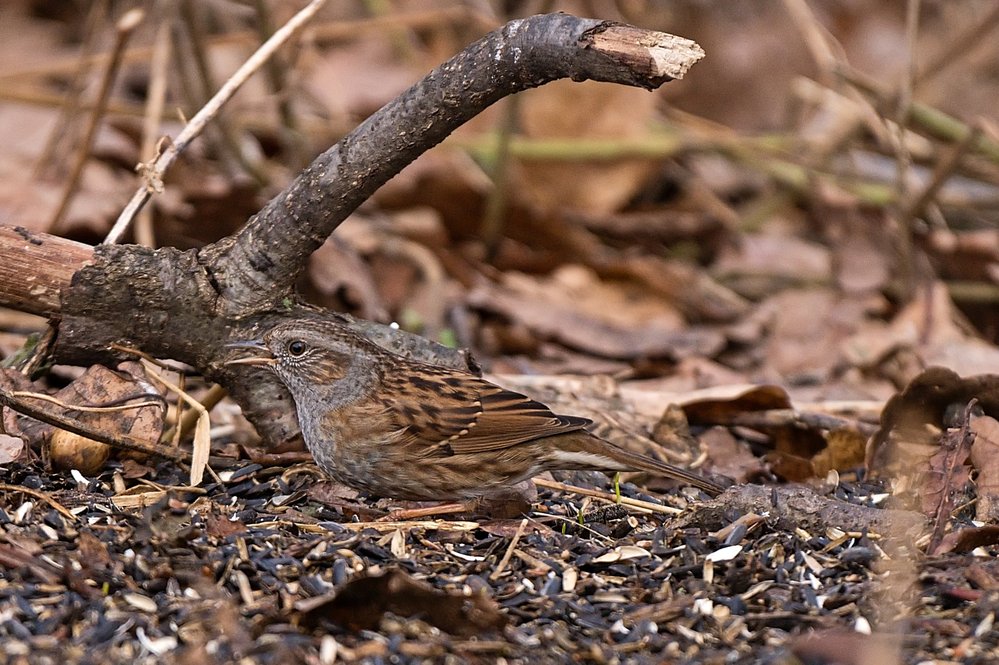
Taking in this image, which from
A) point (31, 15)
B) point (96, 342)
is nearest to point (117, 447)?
point (96, 342)

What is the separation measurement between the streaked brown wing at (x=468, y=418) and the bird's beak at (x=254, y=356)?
21.6 inches

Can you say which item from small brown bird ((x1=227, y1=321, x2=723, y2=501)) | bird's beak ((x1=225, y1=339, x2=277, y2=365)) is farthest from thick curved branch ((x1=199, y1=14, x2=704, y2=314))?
small brown bird ((x1=227, y1=321, x2=723, y2=501))

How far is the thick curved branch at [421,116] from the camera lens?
4098 millimetres

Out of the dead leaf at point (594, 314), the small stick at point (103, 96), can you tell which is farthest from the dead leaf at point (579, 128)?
the small stick at point (103, 96)

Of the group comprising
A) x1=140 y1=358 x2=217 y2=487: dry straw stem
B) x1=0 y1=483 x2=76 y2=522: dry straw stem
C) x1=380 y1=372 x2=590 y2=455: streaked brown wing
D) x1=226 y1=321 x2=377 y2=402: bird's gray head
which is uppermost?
x1=380 y1=372 x2=590 y2=455: streaked brown wing

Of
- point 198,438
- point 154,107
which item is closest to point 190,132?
point 198,438

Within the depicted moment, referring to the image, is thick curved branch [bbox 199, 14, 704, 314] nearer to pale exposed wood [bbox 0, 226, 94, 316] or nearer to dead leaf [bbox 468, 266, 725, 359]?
pale exposed wood [bbox 0, 226, 94, 316]

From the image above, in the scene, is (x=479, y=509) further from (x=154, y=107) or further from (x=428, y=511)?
(x=154, y=107)

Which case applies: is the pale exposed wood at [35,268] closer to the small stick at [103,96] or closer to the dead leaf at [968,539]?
the small stick at [103,96]

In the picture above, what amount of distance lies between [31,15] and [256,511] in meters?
9.27

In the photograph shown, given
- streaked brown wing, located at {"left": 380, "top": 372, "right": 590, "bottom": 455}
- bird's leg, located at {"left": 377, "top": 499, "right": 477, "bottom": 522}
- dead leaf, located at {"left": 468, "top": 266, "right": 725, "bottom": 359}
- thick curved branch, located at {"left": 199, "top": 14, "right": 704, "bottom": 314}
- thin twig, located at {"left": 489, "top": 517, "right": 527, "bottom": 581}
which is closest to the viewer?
thick curved branch, located at {"left": 199, "top": 14, "right": 704, "bottom": 314}

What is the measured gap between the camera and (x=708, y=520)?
15.5 ft

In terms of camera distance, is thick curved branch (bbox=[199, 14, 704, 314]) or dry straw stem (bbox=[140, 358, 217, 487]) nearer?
thick curved branch (bbox=[199, 14, 704, 314])

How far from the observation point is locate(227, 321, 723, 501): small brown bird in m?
5.16
